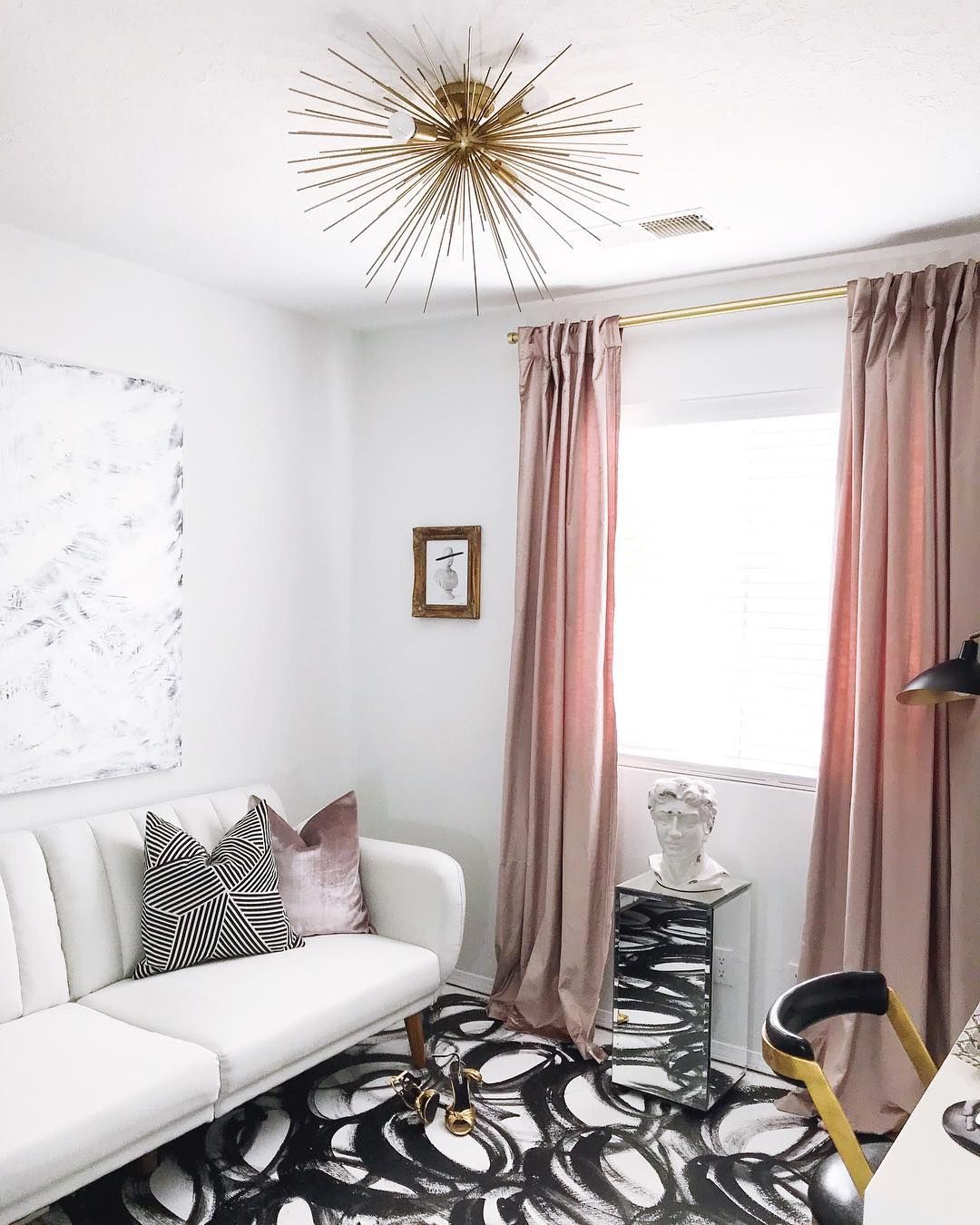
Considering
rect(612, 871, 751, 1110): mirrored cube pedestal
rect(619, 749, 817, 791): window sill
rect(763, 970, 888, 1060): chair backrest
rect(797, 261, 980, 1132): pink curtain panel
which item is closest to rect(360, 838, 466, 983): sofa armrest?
rect(612, 871, 751, 1110): mirrored cube pedestal

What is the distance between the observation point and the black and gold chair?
1838mm

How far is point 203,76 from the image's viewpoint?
85.9 inches

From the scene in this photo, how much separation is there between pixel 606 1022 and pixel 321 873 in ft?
3.90

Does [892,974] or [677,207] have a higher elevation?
[677,207]

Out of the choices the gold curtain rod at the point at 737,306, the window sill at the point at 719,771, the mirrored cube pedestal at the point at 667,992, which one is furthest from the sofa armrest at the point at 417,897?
the gold curtain rod at the point at 737,306

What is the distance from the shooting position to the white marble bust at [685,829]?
3.27 meters

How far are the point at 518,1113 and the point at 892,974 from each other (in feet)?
3.82

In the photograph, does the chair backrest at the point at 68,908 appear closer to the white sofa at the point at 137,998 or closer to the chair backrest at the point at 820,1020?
the white sofa at the point at 137,998

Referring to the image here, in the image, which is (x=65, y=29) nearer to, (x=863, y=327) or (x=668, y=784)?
(x=863, y=327)

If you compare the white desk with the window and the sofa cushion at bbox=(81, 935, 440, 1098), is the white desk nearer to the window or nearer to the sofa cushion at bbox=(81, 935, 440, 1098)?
the sofa cushion at bbox=(81, 935, 440, 1098)

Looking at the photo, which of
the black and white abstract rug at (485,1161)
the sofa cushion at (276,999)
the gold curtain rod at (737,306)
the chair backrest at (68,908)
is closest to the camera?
the black and white abstract rug at (485,1161)

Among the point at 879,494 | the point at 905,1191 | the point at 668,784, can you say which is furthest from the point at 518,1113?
the point at 879,494

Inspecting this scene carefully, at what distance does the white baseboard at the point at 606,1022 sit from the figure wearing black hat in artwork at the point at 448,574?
1.48 metres

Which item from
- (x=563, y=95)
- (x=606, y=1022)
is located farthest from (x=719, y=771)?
(x=563, y=95)
